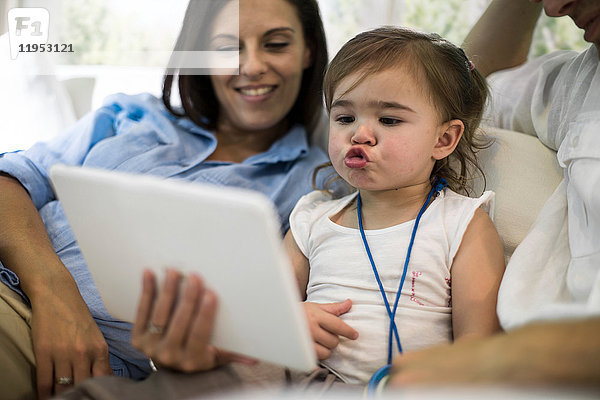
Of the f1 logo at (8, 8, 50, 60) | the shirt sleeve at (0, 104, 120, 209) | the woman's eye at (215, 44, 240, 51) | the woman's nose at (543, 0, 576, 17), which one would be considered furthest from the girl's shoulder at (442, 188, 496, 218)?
the f1 logo at (8, 8, 50, 60)

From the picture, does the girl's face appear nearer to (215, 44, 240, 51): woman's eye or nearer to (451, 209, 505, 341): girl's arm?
(451, 209, 505, 341): girl's arm

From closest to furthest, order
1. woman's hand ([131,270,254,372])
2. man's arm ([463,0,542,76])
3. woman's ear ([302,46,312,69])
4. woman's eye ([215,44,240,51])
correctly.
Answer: woman's hand ([131,270,254,372]), man's arm ([463,0,542,76]), woman's eye ([215,44,240,51]), woman's ear ([302,46,312,69])

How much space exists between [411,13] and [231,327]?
7.13ft

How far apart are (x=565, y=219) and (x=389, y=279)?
0.33 metres

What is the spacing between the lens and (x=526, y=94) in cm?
128

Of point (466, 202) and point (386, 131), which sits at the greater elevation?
point (386, 131)

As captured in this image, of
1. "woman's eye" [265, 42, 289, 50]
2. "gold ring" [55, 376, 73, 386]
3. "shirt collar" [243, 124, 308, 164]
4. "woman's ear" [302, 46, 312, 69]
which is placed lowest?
"gold ring" [55, 376, 73, 386]

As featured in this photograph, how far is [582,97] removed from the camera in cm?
109

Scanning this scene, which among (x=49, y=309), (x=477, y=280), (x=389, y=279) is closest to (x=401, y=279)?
(x=389, y=279)

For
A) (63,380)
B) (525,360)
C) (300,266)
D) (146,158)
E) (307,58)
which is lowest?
(63,380)

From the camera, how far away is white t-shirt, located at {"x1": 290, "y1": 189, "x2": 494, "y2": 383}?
1.00m

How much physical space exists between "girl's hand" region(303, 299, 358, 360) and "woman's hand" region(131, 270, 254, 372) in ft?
0.51

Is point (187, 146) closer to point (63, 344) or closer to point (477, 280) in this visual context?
point (63, 344)

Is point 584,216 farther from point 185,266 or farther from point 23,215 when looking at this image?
point 23,215
